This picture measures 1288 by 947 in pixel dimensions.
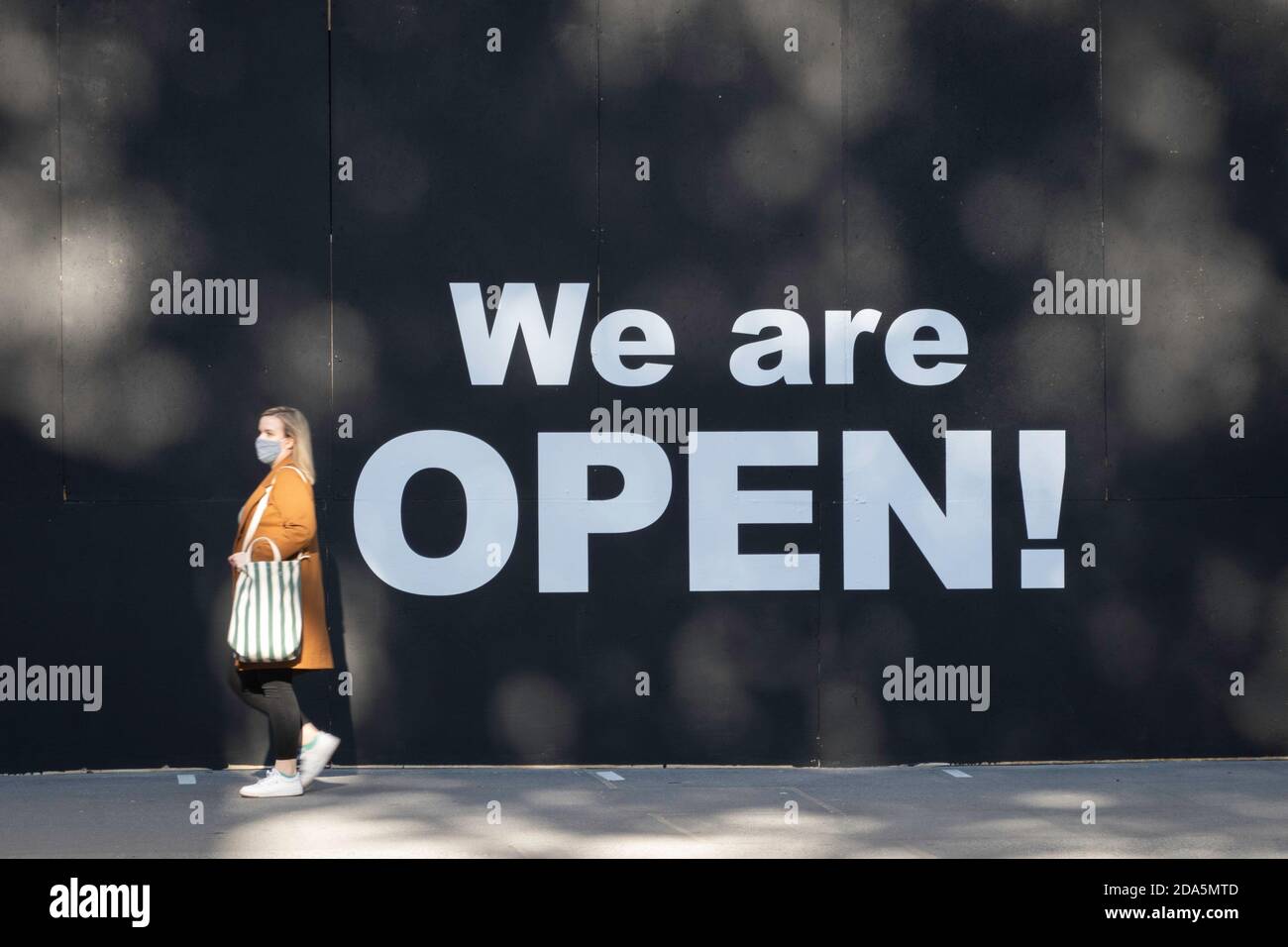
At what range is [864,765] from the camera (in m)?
10.5

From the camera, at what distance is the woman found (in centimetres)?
919

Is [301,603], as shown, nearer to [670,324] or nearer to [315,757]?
[315,757]

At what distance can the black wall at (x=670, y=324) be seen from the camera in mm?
10141

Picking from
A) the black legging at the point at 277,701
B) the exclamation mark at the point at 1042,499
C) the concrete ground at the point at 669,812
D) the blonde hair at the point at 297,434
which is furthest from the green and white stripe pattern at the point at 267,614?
the exclamation mark at the point at 1042,499

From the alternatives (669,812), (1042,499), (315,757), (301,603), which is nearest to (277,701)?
(315,757)

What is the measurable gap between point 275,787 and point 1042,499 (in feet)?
16.4

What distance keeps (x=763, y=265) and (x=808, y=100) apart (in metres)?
1.07

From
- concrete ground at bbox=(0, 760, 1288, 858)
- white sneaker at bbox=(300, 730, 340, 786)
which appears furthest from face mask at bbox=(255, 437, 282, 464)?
concrete ground at bbox=(0, 760, 1288, 858)

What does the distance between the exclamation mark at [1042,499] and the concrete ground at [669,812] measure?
119 centimetres

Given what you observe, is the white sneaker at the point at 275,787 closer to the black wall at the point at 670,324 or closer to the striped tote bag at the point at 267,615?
the striped tote bag at the point at 267,615

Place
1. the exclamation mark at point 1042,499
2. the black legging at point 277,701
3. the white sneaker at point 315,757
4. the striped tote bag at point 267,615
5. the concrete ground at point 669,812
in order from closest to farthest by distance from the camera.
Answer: the concrete ground at point 669,812, the striped tote bag at point 267,615, the black legging at point 277,701, the white sneaker at point 315,757, the exclamation mark at point 1042,499

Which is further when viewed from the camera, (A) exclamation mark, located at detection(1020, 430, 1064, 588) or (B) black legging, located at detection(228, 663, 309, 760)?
(A) exclamation mark, located at detection(1020, 430, 1064, 588)

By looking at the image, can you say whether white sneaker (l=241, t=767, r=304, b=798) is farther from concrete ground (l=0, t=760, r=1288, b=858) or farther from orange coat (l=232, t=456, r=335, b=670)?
orange coat (l=232, t=456, r=335, b=670)

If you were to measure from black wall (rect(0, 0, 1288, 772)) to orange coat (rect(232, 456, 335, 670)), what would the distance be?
2.87 ft
